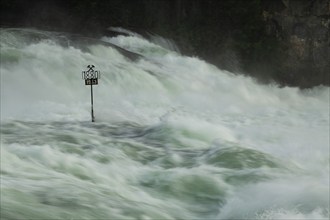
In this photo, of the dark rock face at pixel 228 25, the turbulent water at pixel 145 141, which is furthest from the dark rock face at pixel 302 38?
the turbulent water at pixel 145 141

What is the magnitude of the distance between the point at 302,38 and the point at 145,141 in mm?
14116

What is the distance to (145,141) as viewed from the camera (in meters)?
9.08

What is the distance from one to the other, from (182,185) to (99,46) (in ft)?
34.4

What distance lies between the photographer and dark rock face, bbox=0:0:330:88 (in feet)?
70.4

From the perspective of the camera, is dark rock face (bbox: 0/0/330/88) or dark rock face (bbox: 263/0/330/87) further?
dark rock face (bbox: 0/0/330/88)

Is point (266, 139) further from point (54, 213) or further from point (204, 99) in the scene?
point (54, 213)

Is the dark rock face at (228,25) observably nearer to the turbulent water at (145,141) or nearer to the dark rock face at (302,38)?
the dark rock face at (302,38)

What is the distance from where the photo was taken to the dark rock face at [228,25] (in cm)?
2145

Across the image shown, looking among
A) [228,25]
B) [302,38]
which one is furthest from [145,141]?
[228,25]

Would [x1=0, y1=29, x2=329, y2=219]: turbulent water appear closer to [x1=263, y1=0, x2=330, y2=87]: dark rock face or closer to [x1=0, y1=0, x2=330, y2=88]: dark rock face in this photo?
[x1=263, y1=0, x2=330, y2=87]: dark rock face

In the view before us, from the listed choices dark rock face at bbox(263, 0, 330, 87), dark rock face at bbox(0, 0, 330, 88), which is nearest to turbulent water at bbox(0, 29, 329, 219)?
dark rock face at bbox(263, 0, 330, 87)

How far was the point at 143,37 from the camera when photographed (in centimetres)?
2139

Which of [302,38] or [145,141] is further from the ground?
[302,38]

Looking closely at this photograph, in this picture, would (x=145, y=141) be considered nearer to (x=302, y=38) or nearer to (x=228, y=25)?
(x=302, y=38)
